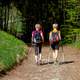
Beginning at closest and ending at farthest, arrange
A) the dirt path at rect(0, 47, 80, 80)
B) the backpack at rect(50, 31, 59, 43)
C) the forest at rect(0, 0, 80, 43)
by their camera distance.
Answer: the dirt path at rect(0, 47, 80, 80)
the backpack at rect(50, 31, 59, 43)
the forest at rect(0, 0, 80, 43)

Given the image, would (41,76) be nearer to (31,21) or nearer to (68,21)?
(68,21)

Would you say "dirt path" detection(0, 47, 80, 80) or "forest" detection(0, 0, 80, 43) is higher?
"forest" detection(0, 0, 80, 43)

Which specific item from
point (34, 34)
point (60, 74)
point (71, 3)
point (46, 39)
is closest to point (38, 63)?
point (34, 34)

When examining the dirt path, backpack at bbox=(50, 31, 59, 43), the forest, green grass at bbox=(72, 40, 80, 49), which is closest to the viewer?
the dirt path

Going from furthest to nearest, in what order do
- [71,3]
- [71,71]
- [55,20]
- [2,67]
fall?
[55,20] < [71,3] < [71,71] < [2,67]

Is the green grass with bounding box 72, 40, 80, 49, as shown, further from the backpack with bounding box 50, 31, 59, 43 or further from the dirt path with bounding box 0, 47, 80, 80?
the backpack with bounding box 50, 31, 59, 43

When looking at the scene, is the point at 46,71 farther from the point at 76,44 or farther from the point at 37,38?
the point at 76,44

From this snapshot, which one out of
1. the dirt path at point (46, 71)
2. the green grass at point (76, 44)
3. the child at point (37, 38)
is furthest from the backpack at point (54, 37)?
the green grass at point (76, 44)

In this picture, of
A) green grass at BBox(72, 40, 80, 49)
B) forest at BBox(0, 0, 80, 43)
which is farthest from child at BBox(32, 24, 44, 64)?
forest at BBox(0, 0, 80, 43)

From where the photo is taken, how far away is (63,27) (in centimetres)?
2578

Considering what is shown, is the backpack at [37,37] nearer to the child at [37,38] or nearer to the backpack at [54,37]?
the child at [37,38]

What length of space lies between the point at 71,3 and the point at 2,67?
12.5 metres

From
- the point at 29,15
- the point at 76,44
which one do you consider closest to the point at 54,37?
the point at 76,44

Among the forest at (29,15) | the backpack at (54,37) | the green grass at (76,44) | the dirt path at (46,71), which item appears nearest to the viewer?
the dirt path at (46,71)
